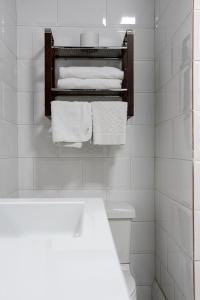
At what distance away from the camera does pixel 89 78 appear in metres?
1.62

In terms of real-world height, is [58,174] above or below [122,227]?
above

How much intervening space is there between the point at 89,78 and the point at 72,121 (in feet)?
0.79

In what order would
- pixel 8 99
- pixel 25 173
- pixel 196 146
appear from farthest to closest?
pixel 25 173 → pixel 8 99 → pixel 196 146

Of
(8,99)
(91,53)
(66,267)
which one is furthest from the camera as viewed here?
(91,53)

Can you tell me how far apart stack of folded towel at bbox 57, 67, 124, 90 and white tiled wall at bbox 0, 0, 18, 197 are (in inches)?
10.8

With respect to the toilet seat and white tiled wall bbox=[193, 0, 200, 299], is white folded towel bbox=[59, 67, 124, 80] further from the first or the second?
the toilet seat

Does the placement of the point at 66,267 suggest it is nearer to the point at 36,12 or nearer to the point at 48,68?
the point at 48,68

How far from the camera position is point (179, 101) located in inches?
55.6

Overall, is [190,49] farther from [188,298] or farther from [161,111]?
[188,298]

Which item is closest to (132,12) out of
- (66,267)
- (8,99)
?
(8,99)

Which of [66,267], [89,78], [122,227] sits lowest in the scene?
[122,227]

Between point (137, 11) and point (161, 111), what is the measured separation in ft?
2.04

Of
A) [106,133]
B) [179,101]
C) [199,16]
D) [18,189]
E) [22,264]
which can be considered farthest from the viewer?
[18,189]

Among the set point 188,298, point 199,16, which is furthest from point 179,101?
point 188,298
